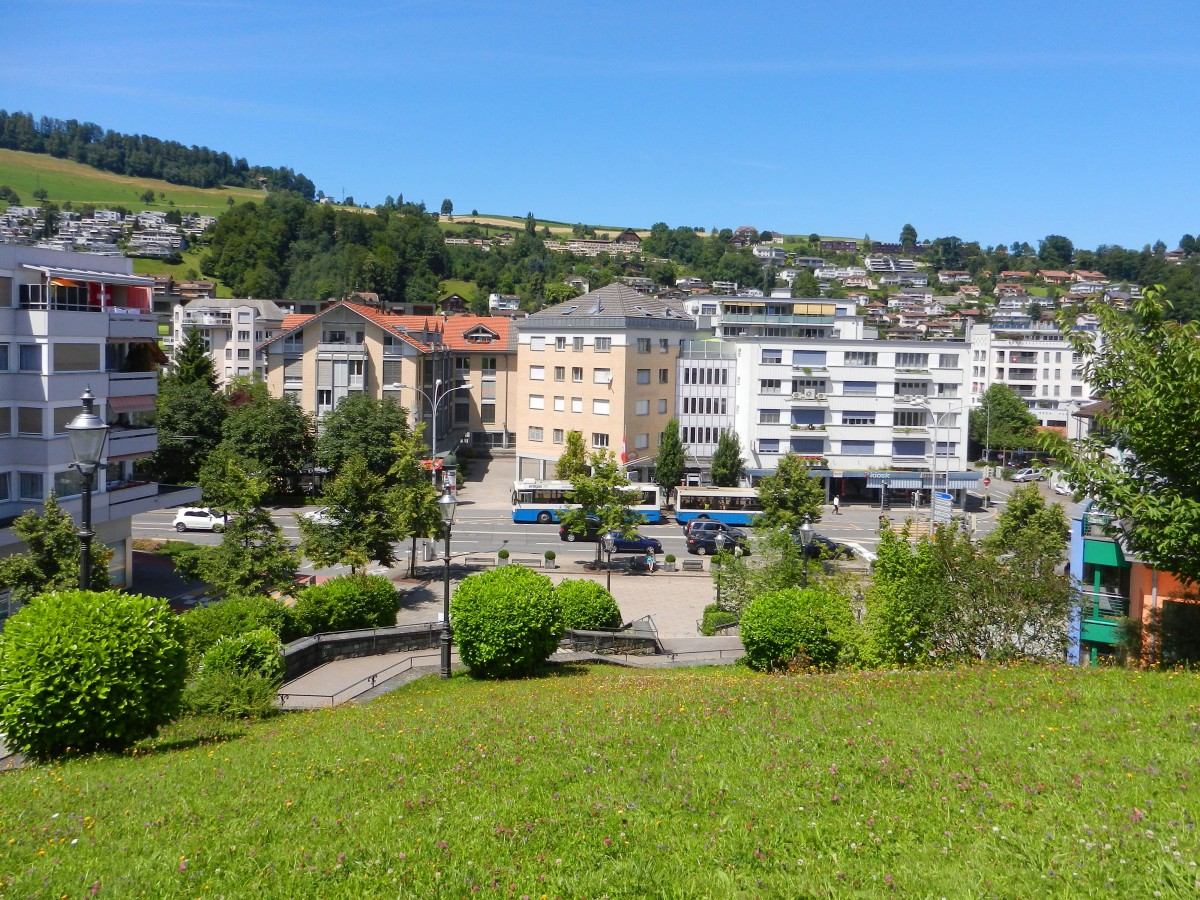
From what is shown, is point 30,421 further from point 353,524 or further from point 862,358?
point 862,358

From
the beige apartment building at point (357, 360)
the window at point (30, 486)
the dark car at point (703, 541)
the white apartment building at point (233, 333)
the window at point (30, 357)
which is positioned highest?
the white apartment building at point (233, 333)

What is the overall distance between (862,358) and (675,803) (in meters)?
55.9

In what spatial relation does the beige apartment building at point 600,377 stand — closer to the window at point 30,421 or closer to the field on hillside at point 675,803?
the window at point 30,421

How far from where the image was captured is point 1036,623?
19.4m

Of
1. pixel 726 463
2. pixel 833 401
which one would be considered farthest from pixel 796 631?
pixel 833 401

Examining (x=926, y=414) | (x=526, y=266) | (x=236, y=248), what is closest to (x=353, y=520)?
(x=926, y=414)

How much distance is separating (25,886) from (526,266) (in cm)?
17097

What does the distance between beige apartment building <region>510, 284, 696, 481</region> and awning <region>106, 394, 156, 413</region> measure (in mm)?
28153

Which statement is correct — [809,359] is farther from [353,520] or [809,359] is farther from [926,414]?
Result: [353,520]

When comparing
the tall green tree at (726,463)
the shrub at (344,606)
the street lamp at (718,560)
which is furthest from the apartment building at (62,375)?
the tall green tree at (726,463)

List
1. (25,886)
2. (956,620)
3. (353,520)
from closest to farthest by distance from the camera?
(25,886) → (956,620) → (353,520)

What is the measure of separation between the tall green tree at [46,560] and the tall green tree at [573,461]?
67.2 ft

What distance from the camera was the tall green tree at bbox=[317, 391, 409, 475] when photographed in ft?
157

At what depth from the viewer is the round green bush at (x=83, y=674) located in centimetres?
1185
